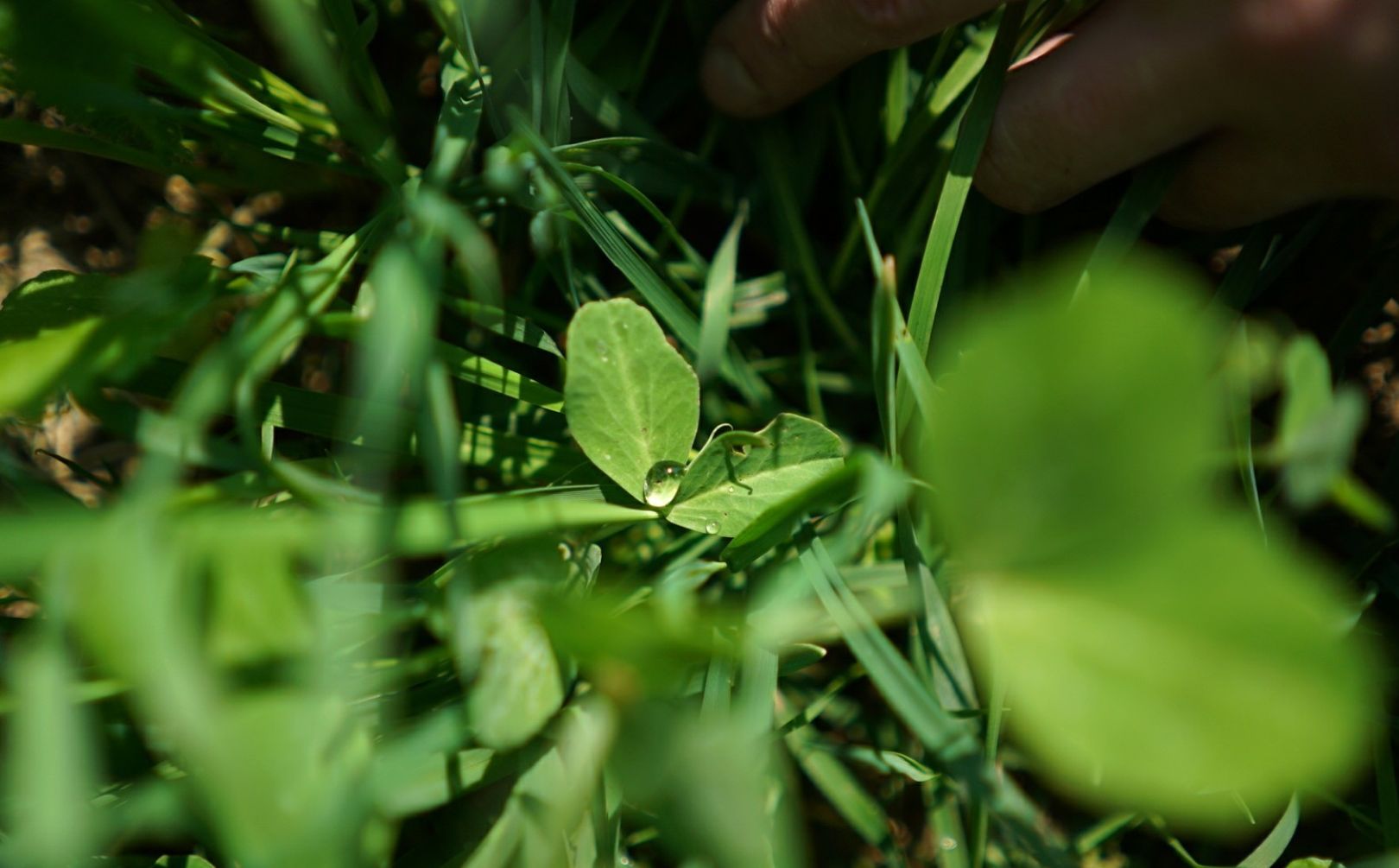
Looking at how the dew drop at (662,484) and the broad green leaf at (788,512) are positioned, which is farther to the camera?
the dew drop at (662,484)

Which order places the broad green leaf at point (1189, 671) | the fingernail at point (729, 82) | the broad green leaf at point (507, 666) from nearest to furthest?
the broad green leaf at point (1189, 671)
the broad green leaf at point (507, 666)
the fingernail at point (729, 82)

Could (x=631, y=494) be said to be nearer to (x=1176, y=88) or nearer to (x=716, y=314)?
(x=716, y=314)

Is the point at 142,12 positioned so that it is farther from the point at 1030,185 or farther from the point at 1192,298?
the point at 1192,298

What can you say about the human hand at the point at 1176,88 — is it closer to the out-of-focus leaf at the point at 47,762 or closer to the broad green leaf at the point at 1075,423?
the broad green leaf at the point at 1075,423

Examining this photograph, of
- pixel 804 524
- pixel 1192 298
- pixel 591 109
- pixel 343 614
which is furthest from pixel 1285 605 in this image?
pixel 591 109

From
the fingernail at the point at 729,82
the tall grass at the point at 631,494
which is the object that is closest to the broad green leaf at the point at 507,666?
the tall grass at the point at 631,494

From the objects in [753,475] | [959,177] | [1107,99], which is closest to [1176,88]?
[1107,99]
